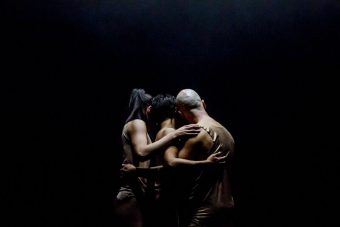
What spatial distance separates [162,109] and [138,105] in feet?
0.69

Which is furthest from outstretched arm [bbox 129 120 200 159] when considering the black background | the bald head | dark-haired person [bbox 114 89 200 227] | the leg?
the black background

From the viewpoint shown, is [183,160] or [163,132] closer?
[183,160]

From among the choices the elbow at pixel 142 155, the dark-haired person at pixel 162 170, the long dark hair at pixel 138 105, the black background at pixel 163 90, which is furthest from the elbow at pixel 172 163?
the black background at pixel 163 90

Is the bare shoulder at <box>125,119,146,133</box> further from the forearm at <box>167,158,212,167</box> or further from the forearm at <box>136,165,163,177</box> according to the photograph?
the forearm at <box>167,158,212,167</box>

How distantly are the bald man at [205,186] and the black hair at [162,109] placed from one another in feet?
1.22

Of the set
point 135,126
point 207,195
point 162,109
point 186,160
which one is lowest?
point 207,195

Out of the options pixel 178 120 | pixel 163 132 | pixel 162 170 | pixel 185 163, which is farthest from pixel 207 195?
pixel 178 120

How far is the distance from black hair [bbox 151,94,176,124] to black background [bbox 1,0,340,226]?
3.44 ft

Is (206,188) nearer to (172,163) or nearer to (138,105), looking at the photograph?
(172,163)

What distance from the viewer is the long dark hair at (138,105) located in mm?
3318

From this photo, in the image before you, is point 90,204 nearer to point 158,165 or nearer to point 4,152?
point 4,152

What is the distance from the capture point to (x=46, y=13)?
14.4ft

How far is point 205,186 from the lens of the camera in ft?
9.77

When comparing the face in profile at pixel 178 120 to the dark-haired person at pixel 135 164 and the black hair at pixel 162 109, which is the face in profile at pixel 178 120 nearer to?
the black hair at pixel 162 109
